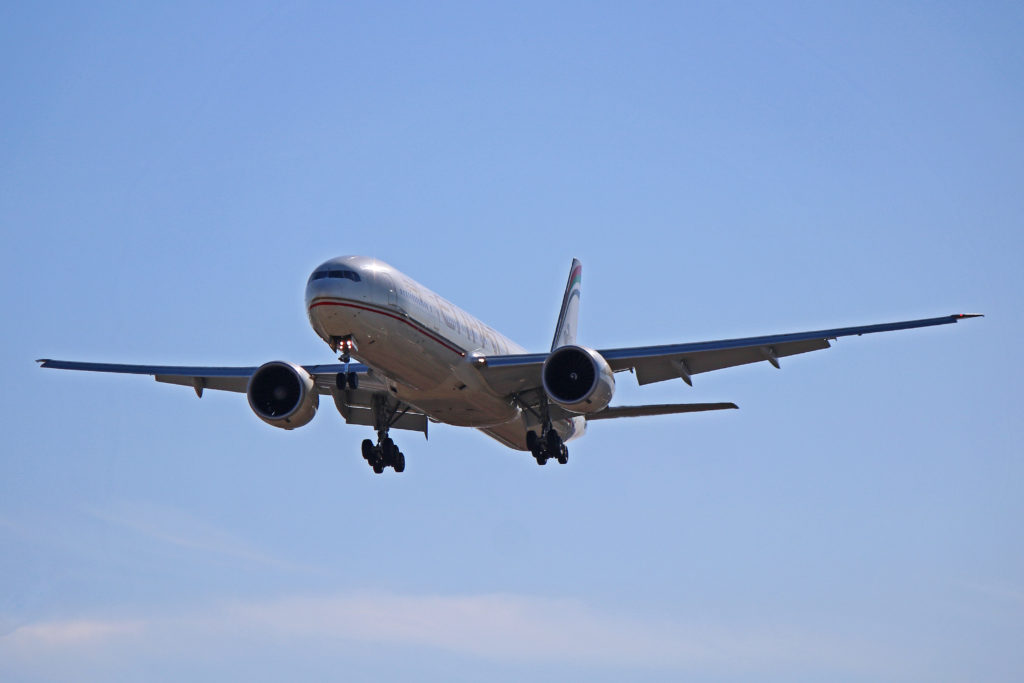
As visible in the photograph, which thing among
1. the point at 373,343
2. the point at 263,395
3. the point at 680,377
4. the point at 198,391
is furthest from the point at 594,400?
the point at 198,391

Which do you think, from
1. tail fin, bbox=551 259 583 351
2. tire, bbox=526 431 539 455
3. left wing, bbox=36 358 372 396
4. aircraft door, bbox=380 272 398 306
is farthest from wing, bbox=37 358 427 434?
tail fin, bbox=551 259 583 351

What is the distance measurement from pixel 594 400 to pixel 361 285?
6753mm

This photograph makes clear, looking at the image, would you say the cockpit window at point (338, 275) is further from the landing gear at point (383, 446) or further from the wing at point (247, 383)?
the landing gear at point (383, 446)

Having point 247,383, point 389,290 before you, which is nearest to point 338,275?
point 389,290

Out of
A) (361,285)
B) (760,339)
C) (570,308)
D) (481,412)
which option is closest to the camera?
(361,285)

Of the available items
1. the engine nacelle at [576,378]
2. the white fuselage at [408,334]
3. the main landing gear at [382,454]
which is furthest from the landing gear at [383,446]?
the engine nacelle at [576,378]

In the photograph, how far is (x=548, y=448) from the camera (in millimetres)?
39375

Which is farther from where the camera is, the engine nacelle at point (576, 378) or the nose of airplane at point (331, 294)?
the engine nacelle at point (576, 378)

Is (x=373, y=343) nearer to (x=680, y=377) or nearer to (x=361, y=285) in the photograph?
(x=361, y=285)

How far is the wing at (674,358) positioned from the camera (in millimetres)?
35219

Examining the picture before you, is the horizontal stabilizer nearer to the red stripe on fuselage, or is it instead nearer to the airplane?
the airplane

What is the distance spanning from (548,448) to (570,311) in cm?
1278

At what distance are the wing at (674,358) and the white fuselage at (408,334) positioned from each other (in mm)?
596

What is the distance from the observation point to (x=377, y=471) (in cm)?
4022
